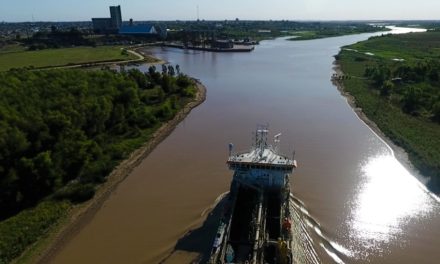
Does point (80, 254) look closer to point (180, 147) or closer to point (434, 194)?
point (180, 147)

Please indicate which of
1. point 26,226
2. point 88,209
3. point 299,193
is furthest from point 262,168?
point 26,226

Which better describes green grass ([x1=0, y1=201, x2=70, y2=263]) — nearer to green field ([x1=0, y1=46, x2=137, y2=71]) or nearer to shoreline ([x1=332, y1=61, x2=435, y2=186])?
shoreline ([x1=332, y1=61, x2=435, y2=186])

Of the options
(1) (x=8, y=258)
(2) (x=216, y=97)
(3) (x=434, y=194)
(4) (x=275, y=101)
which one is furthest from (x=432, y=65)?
(1) (x=8, y=258)

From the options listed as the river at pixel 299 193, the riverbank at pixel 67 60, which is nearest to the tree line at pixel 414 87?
the river at pixel 299 193

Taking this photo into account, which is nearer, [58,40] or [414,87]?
[414,87]

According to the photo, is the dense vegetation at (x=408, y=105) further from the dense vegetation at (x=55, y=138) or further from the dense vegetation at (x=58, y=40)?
the dense vegetation at (x=58, y=40)

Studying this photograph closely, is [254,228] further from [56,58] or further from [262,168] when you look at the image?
[56,58]

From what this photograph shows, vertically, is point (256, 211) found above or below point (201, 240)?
above
